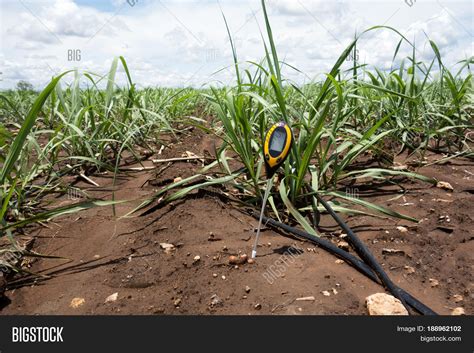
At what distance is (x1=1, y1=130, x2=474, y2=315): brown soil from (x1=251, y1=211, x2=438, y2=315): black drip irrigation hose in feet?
0.09

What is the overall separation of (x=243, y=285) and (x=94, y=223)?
77 cm

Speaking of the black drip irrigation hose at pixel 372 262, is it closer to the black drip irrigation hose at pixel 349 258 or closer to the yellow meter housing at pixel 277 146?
the black drip irrigation hose at pixel 349 258

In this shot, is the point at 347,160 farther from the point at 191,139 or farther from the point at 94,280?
the point at 191,139

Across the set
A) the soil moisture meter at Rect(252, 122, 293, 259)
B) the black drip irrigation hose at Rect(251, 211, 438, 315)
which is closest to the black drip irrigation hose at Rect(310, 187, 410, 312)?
the black drip irrigation hose at Rect(251, 211, 438, 315)

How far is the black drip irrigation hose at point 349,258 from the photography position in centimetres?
104

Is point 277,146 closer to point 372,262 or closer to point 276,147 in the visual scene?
point 276,147

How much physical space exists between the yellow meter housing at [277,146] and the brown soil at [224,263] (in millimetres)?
286

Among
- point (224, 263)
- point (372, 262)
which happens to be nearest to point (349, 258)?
point (372, 262)

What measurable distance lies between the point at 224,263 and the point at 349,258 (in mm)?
396

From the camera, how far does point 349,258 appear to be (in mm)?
1225

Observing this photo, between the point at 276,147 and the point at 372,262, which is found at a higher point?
the point at 276,147

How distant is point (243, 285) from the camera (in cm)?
111

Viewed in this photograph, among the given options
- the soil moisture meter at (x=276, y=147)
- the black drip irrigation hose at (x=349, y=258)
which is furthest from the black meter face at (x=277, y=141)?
the black drip irrigation hose at (x=349, y=258)
